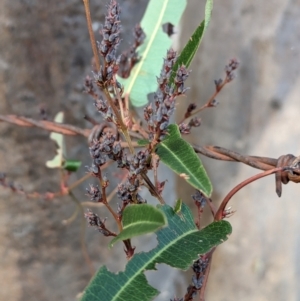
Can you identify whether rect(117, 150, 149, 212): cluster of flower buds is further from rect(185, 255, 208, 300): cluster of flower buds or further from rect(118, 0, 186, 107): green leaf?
rect(118, 0, 186, 107): green leaf

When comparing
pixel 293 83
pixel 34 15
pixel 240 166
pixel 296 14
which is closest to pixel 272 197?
pixel 240 166

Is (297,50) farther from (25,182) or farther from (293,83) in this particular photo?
(25,182)

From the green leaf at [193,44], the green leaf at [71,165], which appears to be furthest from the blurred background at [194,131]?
the green leaf at [193,44]

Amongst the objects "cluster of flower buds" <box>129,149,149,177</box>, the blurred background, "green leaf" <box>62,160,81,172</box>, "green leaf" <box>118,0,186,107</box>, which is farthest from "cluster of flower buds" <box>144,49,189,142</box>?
the blurred background

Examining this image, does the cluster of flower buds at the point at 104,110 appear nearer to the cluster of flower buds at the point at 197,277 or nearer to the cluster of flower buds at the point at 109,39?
the cluster of flower buds at the point at 109,39

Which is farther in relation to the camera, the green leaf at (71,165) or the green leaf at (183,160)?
the green leaf at (71,165)
